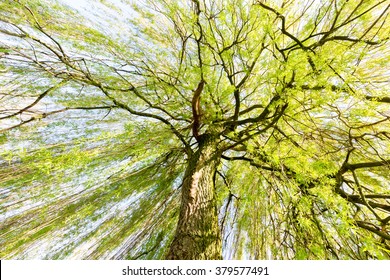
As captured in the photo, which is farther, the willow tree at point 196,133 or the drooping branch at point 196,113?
the drooping branch at point 196,113

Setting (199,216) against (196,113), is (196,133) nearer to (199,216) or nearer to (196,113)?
(196,113)

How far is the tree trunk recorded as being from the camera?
1.53m

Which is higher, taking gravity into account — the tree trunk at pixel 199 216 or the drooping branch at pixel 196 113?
the drooping branch at pixel 196 113

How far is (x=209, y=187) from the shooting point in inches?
79.5

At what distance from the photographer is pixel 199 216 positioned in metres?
1.73

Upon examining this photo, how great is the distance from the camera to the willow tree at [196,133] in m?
1.65

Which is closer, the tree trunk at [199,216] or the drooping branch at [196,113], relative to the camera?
the tree trunk at [199,216]

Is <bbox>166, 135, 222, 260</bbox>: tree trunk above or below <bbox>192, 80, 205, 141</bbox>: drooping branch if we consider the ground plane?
below

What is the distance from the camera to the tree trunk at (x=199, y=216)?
153cm

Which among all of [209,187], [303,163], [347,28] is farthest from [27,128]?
[347,28]

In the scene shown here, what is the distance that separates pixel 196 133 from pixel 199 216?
983 millimetres

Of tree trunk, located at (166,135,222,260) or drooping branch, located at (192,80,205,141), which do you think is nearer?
tree trunk, located at (166,135,222,260)

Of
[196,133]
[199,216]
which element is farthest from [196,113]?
[199,216]

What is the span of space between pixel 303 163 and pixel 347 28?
3.26ft
